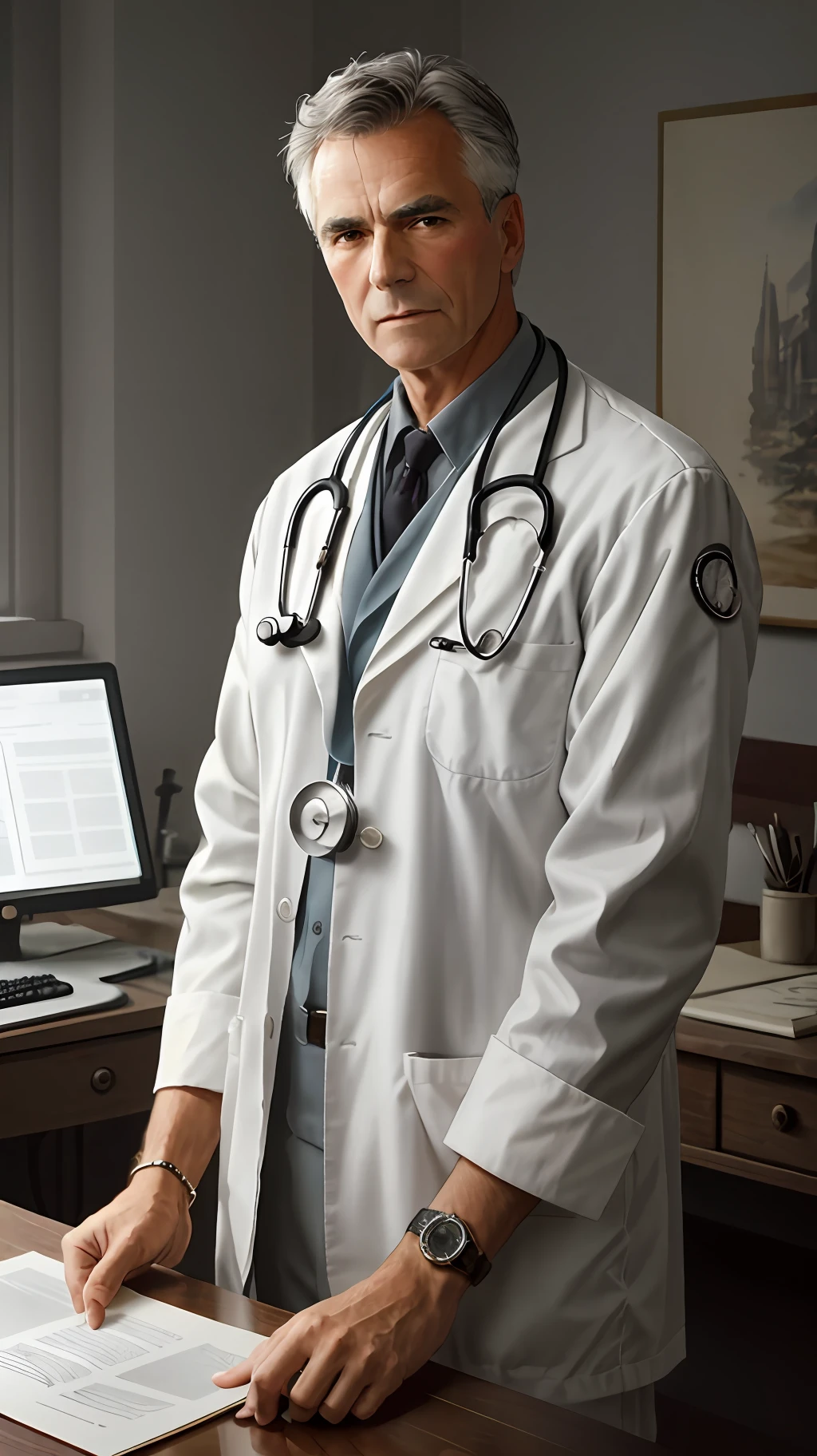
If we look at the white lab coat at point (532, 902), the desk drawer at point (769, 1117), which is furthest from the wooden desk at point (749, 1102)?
the white lab coat at point (532, 902)

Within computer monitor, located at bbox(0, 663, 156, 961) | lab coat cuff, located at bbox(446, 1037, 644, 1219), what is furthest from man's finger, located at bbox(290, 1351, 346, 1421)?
computer monitor, located at bbox(0, 663, 156, 961)

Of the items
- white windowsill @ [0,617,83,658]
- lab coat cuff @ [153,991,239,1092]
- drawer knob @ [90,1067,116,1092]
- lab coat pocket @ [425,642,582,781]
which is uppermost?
white windowsill @ [0,617,83,658]

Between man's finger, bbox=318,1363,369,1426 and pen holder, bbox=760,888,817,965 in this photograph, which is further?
pen holder, bbox=760,888,817,965

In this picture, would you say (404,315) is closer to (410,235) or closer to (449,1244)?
(410,235)

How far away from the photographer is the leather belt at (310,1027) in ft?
3.98

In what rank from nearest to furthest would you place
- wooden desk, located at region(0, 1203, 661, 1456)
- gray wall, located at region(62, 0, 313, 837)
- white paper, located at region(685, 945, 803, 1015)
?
wooden desk, located at region(0, 1203, 661, 1456)
white paper, located at region(685, 945, 803, 1015)
gray wall, located at region(62, 0, 313, 837)

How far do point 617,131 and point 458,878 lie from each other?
1.97 metres

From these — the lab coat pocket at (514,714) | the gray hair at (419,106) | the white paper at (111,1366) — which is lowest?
the white paper at (111,1366)

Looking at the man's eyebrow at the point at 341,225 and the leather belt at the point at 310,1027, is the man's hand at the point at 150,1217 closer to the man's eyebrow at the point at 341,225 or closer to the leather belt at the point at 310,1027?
the leather belt at the point at 310,1027

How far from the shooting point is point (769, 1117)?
1.99 meters

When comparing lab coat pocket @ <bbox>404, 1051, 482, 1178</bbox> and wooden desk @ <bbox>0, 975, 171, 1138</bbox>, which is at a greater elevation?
lab coat pocket @ <bbox>404, 1051, 482, 1178</bbox>

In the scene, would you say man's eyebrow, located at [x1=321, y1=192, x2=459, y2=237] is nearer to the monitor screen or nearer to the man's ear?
the man's ear

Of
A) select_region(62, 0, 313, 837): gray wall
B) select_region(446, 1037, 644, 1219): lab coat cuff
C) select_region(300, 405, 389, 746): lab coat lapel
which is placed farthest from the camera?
select_region(62, 0, 313, 837): gray wall

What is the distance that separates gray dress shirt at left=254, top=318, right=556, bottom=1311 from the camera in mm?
1222
